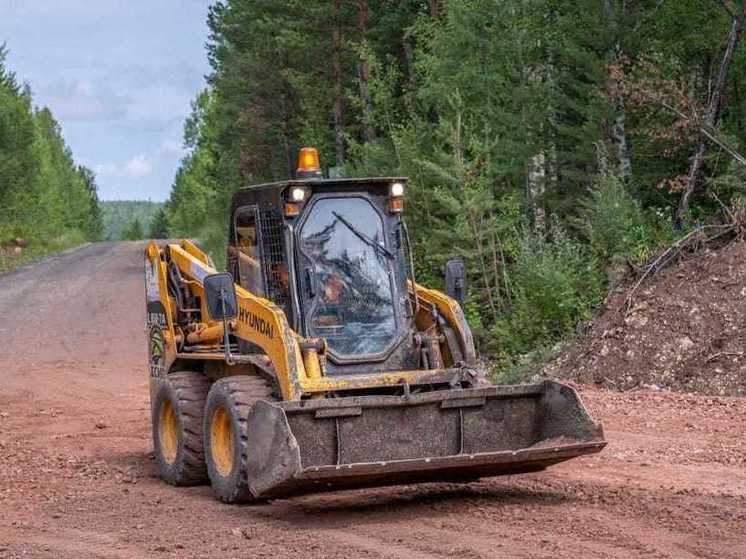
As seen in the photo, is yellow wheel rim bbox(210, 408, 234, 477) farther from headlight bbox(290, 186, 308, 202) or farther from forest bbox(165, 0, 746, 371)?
forest bbox(165, 0, 746, 371)

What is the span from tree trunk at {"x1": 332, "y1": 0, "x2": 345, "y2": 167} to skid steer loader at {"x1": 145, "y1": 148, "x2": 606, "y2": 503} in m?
24.1

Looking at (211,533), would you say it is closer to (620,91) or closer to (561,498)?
(561,498)

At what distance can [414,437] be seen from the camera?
29.5 feet

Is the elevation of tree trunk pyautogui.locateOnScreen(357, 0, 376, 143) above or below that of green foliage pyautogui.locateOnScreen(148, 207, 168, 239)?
below

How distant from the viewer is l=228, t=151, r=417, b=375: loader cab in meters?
9.60

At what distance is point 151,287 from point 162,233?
124m

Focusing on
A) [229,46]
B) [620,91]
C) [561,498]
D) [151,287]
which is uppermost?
[229,46]

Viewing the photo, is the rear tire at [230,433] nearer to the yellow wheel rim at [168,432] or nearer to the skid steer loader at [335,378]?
the skid steer loader at [335,378]

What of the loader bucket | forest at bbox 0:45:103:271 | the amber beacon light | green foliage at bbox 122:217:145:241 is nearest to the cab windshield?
the amber beacon light

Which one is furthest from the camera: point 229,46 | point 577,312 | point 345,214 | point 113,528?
point 229,46

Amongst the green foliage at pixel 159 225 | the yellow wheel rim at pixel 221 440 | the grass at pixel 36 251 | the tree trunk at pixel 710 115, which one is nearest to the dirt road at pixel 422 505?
the yellow wheel rim at pixel 221 440

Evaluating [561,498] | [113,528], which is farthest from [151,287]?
[561,498]

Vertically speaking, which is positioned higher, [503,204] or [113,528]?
[503,204]

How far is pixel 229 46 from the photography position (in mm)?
55656
